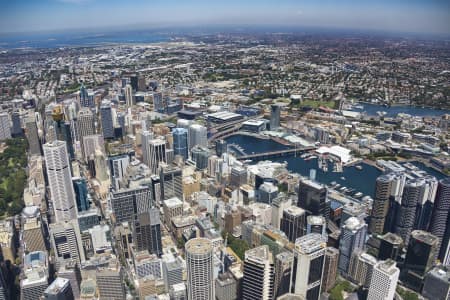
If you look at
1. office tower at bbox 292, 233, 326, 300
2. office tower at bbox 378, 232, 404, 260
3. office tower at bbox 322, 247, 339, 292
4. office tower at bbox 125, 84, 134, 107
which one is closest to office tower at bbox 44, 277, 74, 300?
office tower at bbox 292, 233, 326, 300

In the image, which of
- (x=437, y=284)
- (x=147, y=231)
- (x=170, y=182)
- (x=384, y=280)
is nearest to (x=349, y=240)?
(x=384, y=280)

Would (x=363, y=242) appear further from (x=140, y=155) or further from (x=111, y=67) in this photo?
(x=111, y=67)

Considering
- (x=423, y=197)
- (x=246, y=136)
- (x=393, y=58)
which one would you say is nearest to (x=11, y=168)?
(x=246, y=136)

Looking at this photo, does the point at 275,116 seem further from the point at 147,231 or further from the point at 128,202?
the point at 147,231

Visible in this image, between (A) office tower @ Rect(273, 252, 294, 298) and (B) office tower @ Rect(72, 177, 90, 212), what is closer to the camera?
(A) office tower @ Rect(273, 252, 294, 298)

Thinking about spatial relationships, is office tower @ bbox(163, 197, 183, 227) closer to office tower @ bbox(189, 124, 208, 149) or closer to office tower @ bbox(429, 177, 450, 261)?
office tower @ bbox(189, 124, 208, 149)
